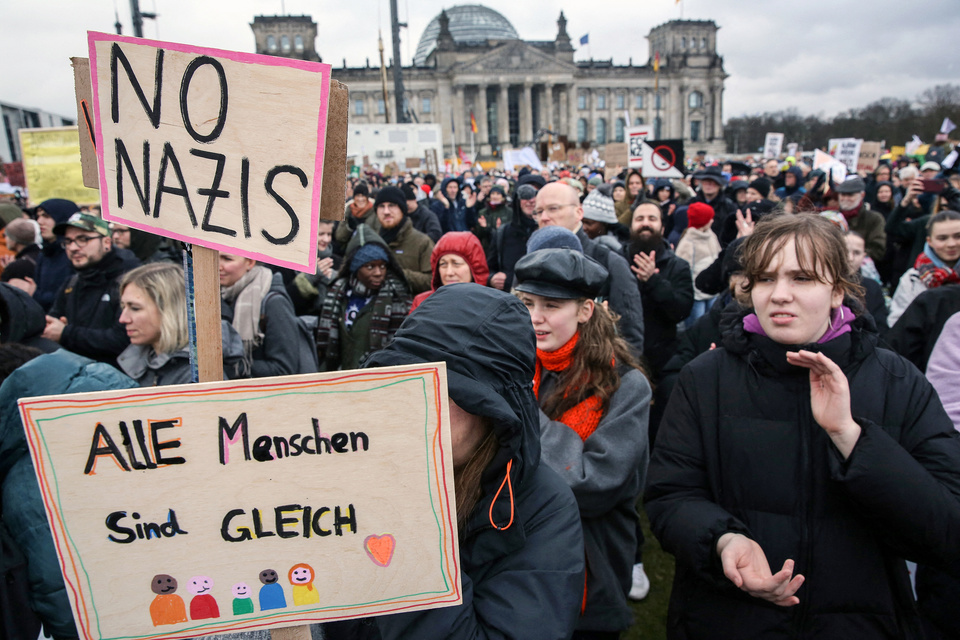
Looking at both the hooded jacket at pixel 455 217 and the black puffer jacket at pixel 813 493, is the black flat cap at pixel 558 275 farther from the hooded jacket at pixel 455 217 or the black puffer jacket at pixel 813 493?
the hooded jacket at pixel 455 217

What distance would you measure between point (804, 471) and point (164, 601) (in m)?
1.47

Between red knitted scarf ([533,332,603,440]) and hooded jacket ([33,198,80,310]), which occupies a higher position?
hooded jacket ([33,198,80,310])

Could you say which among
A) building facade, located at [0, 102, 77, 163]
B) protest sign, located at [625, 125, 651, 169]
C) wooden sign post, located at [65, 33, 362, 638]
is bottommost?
wooden sign post, located at [65, 33, 362, 638]

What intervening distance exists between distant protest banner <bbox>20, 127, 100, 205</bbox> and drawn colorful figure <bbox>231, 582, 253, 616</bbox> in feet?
27.3

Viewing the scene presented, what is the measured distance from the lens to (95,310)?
3602 mm

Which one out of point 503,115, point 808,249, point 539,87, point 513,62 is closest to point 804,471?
point 808,249

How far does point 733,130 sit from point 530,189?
79453 mm

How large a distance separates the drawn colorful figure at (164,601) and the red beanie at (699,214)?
465 centimetres

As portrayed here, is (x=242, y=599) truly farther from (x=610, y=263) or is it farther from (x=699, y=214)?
(x=699, y=214)

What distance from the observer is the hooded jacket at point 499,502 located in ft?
3.74

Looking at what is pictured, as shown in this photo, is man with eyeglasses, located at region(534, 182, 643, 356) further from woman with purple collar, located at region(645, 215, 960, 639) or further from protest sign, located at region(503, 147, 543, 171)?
protest sign, located at region(503, 147, 543, 171)

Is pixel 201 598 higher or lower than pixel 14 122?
lower

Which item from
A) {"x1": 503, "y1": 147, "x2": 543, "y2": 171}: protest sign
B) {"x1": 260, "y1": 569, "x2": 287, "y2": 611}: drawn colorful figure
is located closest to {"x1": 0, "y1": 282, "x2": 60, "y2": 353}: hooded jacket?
{"x1": 260, "y1": 569, "x2": 287, "y2": 611}: drawn colorful figure

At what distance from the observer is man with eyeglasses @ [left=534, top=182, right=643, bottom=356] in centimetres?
338
